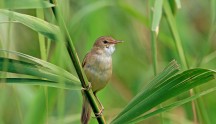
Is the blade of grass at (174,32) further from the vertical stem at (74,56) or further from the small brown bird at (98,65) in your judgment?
the small brown bird at (98,65)

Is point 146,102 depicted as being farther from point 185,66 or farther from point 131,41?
point 131,41

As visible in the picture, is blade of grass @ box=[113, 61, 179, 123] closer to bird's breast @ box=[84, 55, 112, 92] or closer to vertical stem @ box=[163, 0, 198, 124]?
vertical stem @ box=[163, 0, 198, 124]

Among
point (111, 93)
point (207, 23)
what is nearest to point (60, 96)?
point (111, 93)

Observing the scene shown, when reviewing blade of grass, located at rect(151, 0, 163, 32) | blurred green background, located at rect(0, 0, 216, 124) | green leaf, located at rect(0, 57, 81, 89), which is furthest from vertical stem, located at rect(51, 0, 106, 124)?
blurred green background, located at rect(0, 0, 216, 124)

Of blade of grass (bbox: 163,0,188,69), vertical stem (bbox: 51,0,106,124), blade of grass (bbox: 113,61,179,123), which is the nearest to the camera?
vertical stem (bbox: 51,0,106,124)

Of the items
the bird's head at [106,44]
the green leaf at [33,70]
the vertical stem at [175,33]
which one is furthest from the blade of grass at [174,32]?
the bird's head at [106,44]

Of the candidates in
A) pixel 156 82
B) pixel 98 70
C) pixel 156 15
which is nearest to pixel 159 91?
pixel 156 82
